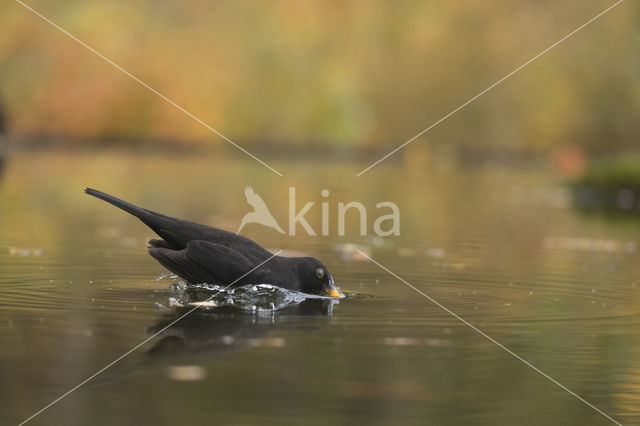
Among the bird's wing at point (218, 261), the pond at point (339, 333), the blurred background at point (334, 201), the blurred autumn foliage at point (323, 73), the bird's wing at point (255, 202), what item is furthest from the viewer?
the blurred autumn foliage at point (323, 73)

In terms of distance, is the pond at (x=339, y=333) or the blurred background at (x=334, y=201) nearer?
the pond at (x=339, y=333)

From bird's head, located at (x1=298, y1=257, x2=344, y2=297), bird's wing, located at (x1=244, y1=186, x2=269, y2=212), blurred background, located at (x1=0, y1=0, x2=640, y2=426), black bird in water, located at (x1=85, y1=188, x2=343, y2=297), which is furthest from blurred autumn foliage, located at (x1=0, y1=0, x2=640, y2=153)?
bird's head, located at (x1=298, y1=257, x2=344, y2=297)

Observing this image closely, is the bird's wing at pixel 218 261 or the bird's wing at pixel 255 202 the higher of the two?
the bird's wing at pixel 255 202

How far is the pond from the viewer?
6.47m

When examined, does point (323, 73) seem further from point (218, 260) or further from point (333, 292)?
point (218, 260)

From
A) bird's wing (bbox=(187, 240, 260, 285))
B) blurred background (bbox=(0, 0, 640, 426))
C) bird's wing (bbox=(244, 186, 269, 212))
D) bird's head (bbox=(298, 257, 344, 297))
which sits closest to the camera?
blurred background (bbox=(0, 0, 640, 426))

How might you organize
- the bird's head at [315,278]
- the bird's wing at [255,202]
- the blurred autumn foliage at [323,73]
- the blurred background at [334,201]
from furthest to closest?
the blurred autumn foliage at [323,73] → the bird's wing at [255,202] → the bird's head at [315,278] → the blurred background at [334,201]

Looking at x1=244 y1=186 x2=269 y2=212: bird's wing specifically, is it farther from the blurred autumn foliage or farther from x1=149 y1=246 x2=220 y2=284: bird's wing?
the blurred autumn foliage

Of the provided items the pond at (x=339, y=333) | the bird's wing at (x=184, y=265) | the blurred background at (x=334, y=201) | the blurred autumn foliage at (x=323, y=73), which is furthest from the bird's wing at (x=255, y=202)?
the blurred autumn foliage at (x=323, y=73)

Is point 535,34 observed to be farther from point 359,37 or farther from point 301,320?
point 301,320

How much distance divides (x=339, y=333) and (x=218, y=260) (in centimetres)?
173

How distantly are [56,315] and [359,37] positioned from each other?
211 ft

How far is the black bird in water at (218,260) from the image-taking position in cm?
1023

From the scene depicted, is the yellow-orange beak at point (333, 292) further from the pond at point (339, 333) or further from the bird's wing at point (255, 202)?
the bird's wing at point (255, 202)
